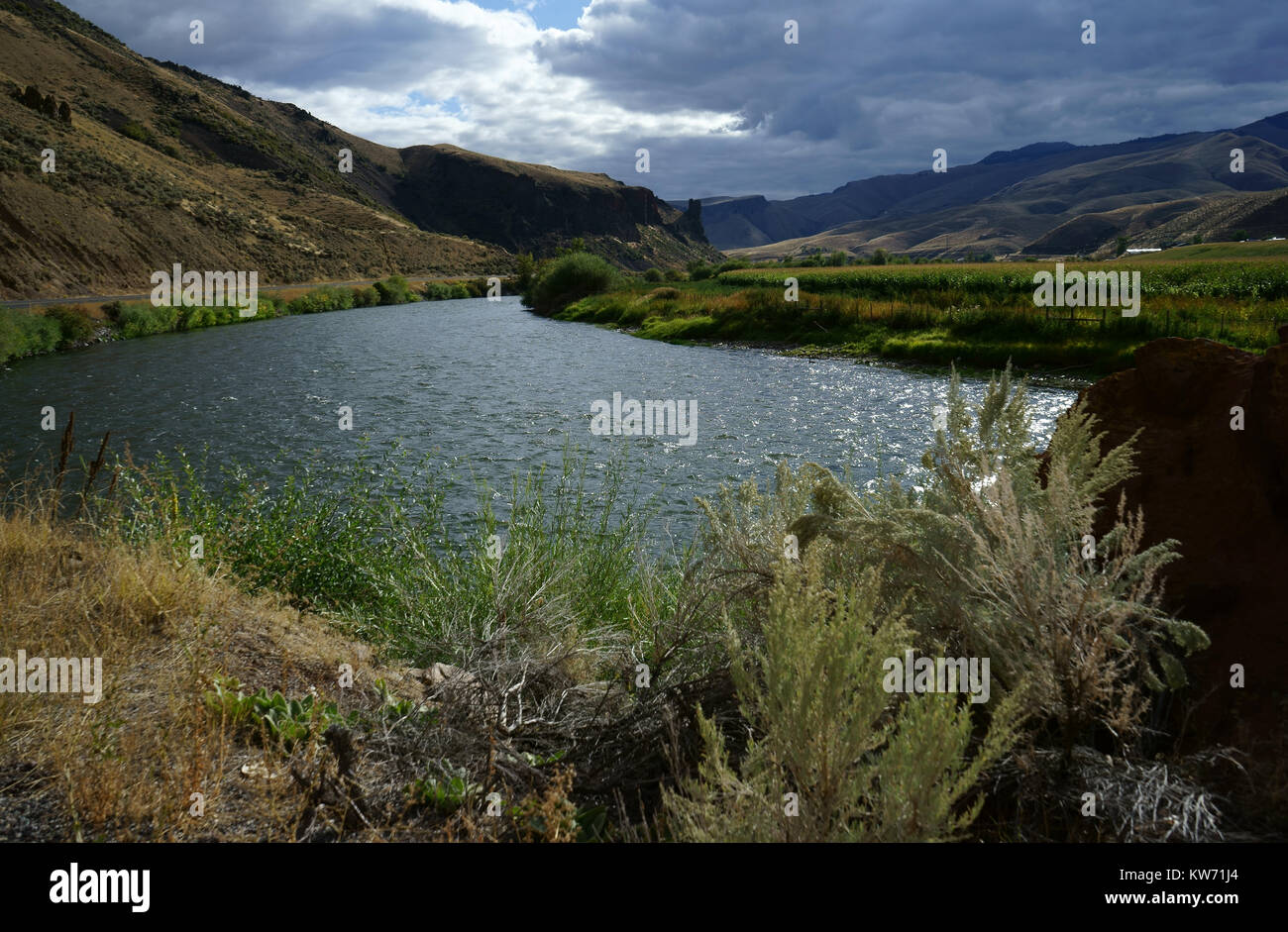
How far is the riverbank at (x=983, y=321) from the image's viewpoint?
23422mm

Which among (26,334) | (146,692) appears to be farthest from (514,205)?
(146,692)

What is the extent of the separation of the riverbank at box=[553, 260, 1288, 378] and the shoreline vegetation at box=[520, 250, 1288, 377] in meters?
0.05

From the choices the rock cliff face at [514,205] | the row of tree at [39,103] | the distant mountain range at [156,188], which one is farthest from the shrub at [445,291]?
the rock cliff face at [514,205]

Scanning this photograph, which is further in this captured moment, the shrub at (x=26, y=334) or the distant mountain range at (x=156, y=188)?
the distant mountain range at (x=156, y=188)

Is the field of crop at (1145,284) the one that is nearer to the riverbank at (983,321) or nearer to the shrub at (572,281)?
the riverbank at (983,321)

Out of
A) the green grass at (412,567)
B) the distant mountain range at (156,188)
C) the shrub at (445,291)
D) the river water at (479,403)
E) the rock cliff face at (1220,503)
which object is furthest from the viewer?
the shrub at (445,291)

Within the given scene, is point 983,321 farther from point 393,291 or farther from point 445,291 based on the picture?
point 445,291

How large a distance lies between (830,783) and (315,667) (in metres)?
3.26

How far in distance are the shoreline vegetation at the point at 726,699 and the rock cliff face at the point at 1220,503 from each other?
0.15 metres

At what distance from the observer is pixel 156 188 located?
56.9 m

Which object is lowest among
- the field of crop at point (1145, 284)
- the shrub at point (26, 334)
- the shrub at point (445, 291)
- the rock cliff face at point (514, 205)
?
the shrub at point (26, 334)

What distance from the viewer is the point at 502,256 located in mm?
109000

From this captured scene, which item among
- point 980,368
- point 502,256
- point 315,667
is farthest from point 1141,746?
point 502,256
